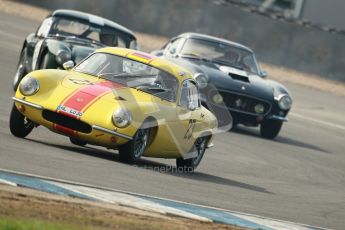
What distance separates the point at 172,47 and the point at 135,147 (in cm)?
820

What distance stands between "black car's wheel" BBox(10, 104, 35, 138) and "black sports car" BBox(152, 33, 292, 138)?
590 centimetres

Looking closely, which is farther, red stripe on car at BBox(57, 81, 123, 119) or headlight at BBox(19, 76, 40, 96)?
headlight at BBox(19, 76, 40, 96)

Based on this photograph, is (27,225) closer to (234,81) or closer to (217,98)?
(217,98)

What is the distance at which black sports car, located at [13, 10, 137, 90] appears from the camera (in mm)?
16812

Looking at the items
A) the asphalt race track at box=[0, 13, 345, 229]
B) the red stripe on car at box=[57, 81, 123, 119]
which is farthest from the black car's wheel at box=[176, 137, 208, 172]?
the red stripe on car at box=[57, 81, 123, 119]

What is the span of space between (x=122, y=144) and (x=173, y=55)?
7892 mm

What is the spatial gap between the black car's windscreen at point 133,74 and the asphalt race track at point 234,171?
0.81 metres

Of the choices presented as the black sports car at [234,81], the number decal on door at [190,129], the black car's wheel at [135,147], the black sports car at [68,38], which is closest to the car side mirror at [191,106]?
the number decal on door at [190,129]

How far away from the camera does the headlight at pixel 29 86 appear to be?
1134 cm

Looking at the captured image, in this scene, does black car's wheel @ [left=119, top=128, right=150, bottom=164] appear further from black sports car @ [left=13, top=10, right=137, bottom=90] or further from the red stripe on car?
black sports car @ [left=13, top=10, right=137, bottom=90]

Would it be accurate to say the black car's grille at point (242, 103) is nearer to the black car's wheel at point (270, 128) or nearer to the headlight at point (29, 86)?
the black car's wheel at point (270, 128)

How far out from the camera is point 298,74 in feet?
97.6

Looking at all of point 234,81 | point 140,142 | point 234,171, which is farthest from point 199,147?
point 234,81

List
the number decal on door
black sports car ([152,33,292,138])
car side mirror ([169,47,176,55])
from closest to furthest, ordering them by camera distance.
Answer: the number decal on door, black sports car ([152,33,292,138]), car side mirror ([169,47,176,55])
